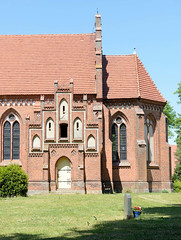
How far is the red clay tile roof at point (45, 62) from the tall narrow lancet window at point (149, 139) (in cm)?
611

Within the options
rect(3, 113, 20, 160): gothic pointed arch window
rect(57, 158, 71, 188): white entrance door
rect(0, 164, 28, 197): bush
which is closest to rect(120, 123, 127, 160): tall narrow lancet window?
rect(57, 158, 71, 188): white entrance door

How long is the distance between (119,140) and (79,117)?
4860 mm

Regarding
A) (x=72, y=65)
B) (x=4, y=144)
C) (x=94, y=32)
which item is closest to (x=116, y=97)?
(x=72, y=65)

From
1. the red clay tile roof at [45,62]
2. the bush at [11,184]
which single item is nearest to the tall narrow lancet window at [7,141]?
the red clay tile roof at [45,62]

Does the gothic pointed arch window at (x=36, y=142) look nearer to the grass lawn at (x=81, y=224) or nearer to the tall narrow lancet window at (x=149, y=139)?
the tall narrow lancet window at (x=149, y=139)

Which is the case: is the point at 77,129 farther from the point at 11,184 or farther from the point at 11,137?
the point at 11,184

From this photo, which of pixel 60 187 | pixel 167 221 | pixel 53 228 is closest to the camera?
pixel 53 228

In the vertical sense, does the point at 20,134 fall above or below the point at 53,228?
above

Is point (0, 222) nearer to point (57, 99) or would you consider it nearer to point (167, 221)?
point (167, 221)

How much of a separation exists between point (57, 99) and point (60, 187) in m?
7.04

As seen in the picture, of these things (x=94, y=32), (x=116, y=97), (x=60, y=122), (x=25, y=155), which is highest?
(x=94, y=32)

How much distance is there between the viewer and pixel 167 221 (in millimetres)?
14680

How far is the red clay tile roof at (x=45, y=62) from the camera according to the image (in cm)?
3525

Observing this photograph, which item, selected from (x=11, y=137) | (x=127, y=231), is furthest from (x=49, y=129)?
→ (x=127, y=231)
